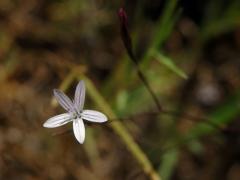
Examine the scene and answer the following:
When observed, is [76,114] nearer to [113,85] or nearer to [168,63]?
[168,63]

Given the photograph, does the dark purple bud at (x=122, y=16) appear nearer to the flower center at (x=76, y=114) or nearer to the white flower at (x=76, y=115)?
the white flower at (x=76, y=115)

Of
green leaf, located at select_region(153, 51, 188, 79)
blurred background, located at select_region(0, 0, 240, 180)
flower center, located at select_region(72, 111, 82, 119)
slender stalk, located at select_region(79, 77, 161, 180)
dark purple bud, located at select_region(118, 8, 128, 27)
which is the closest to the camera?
Result: dark purple bud, located at select_region(118, 8, 128, 27)

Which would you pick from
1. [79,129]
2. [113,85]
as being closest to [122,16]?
[79,129]

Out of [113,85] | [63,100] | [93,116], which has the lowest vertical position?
[93,116]

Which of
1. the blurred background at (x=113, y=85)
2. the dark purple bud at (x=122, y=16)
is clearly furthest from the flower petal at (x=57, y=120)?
the blurred background at (x=113, y=85)

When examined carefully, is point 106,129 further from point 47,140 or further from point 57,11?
point 57,11

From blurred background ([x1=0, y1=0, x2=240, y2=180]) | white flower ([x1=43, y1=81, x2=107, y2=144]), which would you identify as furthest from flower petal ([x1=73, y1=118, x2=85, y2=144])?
blurred background ([x1=0, y1=0, x2=240, y2=180])

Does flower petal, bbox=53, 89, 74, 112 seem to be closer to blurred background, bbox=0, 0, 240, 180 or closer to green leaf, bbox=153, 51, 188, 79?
green leaf, bbox=153, 51, 188, 79
